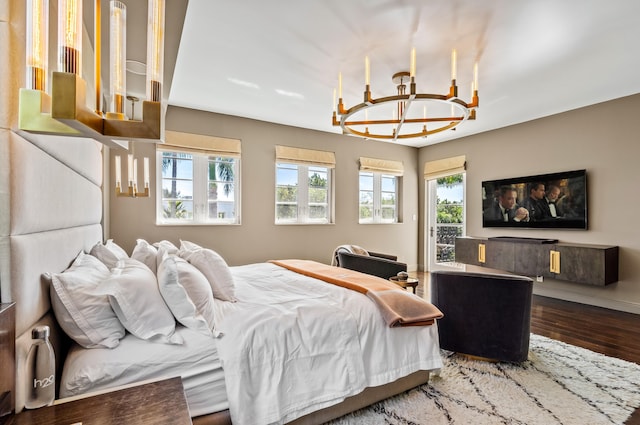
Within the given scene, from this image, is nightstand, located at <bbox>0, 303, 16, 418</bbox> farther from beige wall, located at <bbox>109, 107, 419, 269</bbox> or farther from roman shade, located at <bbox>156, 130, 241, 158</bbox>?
roman shade, located at <bbox>156, 130, 241, 158</bbox>

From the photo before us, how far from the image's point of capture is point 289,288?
8.20 feet

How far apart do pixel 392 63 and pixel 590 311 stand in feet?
13.1

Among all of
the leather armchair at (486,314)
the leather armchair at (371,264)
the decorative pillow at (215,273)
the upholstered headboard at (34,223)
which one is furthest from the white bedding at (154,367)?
the leather armchair at (371,264)

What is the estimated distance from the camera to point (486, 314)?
2.53m

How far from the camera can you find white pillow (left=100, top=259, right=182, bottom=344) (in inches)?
58.9

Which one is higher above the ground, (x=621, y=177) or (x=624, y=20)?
Answer: (x=624, y=20)

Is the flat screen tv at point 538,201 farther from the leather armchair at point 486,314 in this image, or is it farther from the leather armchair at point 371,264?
the leather armchair at point 486,314

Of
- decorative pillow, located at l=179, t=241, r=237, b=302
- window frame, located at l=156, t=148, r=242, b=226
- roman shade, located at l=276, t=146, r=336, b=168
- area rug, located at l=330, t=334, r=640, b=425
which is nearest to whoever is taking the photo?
area rug, located at l=330, t=334, r=640, b=425

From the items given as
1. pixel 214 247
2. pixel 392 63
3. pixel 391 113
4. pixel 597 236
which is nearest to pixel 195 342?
pixel 392 63

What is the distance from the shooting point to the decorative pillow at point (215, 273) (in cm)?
215

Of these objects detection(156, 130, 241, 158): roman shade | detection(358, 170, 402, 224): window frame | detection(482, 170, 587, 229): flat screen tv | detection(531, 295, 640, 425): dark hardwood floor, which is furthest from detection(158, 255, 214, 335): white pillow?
detection(482, 170, 587, 229): flat screen tv

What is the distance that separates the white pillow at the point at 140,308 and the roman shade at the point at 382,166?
5109 millimetres

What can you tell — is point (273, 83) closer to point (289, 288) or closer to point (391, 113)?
point (391, 113)

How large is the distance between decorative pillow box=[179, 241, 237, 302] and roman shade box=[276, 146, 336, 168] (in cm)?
326
